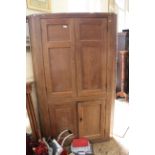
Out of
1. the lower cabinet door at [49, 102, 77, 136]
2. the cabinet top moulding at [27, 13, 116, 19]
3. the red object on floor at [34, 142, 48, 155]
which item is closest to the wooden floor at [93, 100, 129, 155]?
the lower cabinet door at [49, 102, 77, 136]

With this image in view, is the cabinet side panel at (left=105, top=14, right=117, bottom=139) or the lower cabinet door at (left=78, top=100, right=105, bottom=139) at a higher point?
the cabinet side panel at (left=105, top=14, right=117, bottom=139)

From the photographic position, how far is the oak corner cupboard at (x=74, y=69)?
5.88 feet

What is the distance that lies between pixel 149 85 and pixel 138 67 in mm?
70

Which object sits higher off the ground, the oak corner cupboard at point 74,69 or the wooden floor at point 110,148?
the oak corner cupboard at point 74,69

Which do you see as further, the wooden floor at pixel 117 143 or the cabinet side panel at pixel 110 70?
the wooden floor at pixel 117 143

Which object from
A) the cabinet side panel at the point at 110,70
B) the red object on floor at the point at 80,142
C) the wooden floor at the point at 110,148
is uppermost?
the cabinet side panel at the point at 110,70

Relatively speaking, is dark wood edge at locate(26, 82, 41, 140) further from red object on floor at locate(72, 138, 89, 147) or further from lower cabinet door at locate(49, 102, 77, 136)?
red object on floor at locate(72, 138, 89, 147)

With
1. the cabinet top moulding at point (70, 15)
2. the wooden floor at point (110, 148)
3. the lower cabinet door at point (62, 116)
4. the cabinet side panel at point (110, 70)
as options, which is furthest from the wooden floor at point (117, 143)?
the cabinet top moulding at point (70, 15)

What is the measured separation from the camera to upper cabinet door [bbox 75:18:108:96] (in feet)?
6.02

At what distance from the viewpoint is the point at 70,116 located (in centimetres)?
202

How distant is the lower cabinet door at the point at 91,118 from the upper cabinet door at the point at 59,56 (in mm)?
231

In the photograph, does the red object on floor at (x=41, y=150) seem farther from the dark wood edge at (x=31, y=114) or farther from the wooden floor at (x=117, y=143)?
the wooden floor at (x=117, y=143)

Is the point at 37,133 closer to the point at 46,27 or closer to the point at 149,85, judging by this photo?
the point at 46,27
